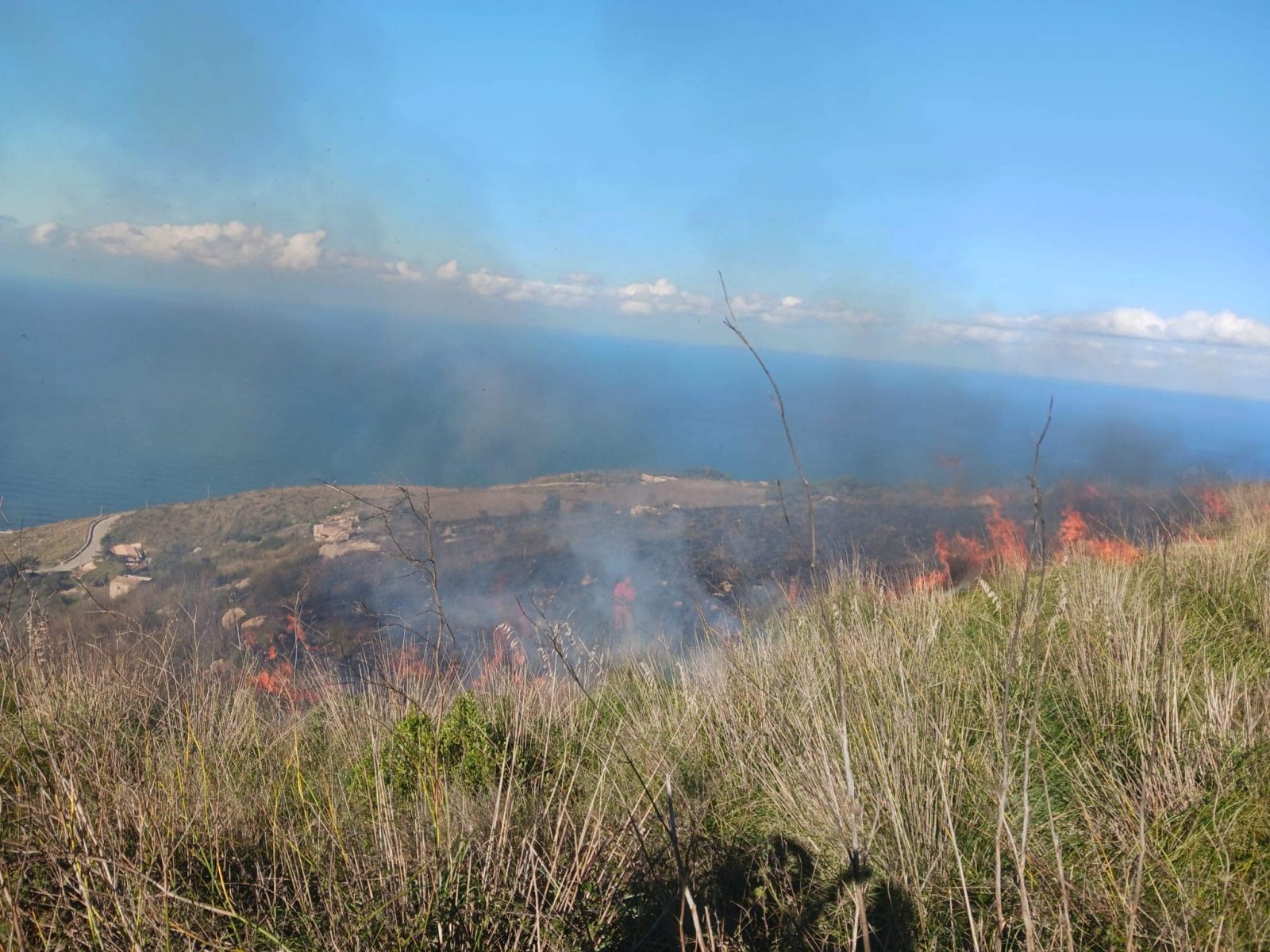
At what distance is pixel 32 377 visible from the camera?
46156 mm

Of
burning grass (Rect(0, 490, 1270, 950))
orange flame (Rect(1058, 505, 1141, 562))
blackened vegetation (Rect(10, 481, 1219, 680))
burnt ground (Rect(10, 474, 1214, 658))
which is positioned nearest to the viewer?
burning grass (Rect(0, 490, 1270, 950))

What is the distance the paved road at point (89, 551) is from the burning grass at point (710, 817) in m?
9.05

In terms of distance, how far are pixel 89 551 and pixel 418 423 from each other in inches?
1232

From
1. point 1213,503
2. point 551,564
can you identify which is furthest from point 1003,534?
point 551,564

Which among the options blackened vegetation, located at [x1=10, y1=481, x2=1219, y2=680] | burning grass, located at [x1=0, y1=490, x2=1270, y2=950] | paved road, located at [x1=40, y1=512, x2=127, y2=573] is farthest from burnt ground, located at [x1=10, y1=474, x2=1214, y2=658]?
burning grass, located at [x1=0, y1=490, x2=1270, y2=950]

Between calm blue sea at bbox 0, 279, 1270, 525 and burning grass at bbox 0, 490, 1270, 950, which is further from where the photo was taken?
calm blue sea at bbox 0, 279, 1270, 525

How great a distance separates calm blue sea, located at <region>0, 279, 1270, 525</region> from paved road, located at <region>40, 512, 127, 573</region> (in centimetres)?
116

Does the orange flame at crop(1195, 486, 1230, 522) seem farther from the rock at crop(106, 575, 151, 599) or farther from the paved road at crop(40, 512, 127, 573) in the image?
the paved road at crop(40, 512, 127, 573)

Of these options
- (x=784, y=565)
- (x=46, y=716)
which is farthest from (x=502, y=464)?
(x=46, y=716)

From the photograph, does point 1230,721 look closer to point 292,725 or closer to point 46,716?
point 292,725

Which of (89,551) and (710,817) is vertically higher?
(710,817)

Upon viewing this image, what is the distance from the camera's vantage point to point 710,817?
110 inches

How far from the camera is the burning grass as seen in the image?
1.84m

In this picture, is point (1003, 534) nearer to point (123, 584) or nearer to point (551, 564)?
point (551, 564)
